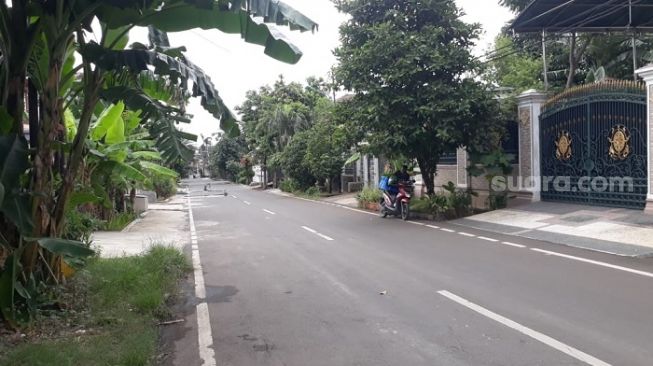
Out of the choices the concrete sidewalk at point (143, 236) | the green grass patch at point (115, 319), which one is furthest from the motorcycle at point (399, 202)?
the green grass patch at point (115, 319)

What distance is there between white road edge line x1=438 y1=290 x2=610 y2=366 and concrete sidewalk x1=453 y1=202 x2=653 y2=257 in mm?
4319

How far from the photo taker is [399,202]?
55.0ft

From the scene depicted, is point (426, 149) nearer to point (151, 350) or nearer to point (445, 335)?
point (445, 335)

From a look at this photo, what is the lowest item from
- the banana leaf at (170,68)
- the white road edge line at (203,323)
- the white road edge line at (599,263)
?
the white road edge line at (203,323)

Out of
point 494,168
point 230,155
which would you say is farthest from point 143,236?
point 230,155

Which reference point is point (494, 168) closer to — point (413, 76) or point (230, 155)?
point (413, 76)

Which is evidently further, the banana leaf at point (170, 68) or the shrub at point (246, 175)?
the shrub at point (246, 175)

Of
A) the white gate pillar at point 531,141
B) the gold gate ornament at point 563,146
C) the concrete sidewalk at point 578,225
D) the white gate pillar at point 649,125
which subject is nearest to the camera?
the concrete sidewalk at point 578,225

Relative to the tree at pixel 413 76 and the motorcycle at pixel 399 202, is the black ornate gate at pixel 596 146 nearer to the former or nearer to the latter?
the tree at pixel 413 76

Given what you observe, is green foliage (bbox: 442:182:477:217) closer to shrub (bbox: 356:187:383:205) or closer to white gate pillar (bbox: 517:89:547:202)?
white gate pillar (bbox: 517:89:547:202)

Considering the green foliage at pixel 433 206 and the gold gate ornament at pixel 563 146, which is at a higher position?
the gold gate ornament at pixel 563 146

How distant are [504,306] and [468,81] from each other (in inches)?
416

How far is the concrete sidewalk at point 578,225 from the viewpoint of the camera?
10.0 meters

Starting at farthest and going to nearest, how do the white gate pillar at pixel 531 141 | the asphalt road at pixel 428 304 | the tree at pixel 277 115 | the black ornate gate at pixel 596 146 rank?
the tree at pixel 277 115, the white gate pillar at pixel 531 141, the black ornate gate at pixel 596 146, the asphalt road at pixel 428 304
